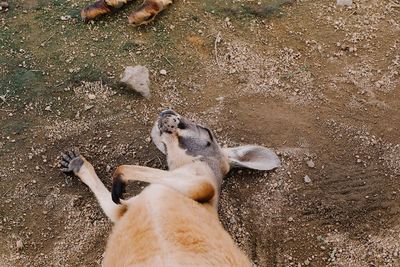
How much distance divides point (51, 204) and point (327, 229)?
2.72m

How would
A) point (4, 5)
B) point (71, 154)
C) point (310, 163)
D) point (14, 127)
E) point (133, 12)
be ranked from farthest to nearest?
1. point (4, 5)
2. point (133, 12)
3. point (14, 127)
4. point (310, 163)
5. point (71, 154)

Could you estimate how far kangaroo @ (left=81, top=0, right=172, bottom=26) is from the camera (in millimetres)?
7996

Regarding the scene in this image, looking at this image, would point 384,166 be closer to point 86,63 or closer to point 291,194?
point 291,194

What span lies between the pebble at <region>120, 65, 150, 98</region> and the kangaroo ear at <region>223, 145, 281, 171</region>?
4.01 feet

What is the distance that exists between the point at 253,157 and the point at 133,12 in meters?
2.32

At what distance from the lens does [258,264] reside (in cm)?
674

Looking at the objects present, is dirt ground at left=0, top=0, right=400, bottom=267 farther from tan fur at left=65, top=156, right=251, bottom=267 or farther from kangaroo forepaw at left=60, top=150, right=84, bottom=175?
tan fur at left=65, top=156, right=251, bottom=267

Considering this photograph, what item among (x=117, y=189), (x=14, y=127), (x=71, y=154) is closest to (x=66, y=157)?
(x=71, y=154)

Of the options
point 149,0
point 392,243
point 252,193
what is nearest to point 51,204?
point 252,193

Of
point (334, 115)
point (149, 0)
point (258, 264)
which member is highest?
point (149, 0)

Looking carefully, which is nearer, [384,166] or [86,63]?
[384,166]

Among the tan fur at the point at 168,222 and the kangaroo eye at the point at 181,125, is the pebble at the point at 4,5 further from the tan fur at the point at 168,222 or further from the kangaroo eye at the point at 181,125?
the kangaroo eye at the point at 181,125

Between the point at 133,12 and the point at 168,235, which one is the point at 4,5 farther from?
the point at 168,235

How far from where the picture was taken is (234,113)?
7.52 meters
